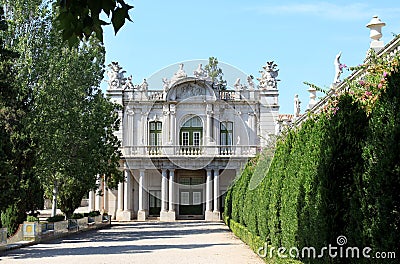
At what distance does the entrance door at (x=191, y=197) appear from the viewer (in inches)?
1850

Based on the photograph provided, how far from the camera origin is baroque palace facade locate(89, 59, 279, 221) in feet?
149

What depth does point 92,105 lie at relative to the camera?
3188 cm

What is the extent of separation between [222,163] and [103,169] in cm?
1392

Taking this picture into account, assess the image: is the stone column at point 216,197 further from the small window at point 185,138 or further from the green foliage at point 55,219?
the green foliage at point 55,219

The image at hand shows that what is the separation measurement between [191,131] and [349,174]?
38310mm

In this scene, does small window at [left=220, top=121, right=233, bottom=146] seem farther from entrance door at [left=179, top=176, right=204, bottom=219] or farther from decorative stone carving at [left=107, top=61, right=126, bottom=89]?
decorative stone carving at [left=107, top=61, right=126, bottom=89]

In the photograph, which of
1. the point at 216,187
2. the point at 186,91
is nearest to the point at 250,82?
the point at 186,91

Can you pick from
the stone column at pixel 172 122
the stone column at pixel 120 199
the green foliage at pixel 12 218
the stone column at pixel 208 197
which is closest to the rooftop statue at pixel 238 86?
the stone column at pixel 172 122

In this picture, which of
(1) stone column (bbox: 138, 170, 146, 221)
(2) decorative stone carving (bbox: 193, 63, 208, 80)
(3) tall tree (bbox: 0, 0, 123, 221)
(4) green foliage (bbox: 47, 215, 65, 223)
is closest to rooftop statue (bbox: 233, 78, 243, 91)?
(2) decorative stone carving (bbox: 193, 63, 208, 80)

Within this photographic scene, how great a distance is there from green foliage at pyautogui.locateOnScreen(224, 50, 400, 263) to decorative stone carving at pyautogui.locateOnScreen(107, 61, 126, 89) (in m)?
34.9

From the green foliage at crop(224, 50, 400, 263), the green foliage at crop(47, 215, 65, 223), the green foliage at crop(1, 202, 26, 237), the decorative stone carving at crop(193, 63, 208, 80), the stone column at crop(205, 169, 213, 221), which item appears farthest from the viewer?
the decorative stone carving at crop(193, 63, 208, 80)

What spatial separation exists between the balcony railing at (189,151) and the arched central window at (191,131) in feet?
3.62

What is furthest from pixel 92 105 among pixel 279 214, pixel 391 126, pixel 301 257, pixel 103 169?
pixel 391 126

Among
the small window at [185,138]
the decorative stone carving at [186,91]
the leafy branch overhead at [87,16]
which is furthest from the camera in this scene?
the small window at [185,138]
